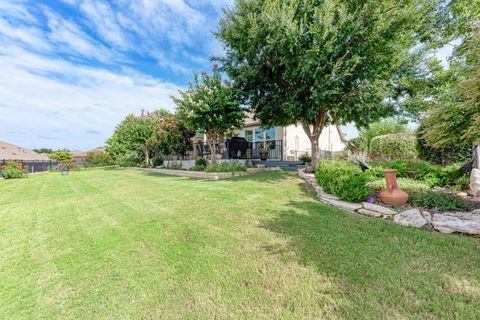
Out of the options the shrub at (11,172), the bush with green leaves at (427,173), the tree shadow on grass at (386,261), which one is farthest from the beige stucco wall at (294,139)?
the shrub at (11,172)

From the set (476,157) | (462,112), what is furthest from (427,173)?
(462,112)

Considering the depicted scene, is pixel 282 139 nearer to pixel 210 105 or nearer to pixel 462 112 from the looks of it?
pixel 210 105

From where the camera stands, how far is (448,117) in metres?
4.00

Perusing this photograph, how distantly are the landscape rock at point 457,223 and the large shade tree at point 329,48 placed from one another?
15.1ft

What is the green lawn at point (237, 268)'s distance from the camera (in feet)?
6.93

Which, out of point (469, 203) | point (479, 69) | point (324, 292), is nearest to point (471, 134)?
point (479, 69)

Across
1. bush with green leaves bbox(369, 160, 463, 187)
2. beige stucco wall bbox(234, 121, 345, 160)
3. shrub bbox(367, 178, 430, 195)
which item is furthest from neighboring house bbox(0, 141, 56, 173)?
bush with green leaves bbox(369, 160, 463, 187)

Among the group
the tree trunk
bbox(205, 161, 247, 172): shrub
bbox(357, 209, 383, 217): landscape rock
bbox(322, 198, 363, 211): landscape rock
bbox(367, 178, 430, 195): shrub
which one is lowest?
bbox(357, 209, 383, 217): landscape rock

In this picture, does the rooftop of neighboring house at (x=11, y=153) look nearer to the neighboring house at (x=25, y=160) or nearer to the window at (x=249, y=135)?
the neighboring house at (x=25, y=160)

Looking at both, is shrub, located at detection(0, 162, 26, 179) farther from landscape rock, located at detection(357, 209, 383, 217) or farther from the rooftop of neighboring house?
landscape rock, located at detection(357, 209, 383, 217)

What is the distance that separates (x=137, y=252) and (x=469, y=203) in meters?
6.59

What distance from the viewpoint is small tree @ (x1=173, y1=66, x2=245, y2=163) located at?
34.7 feet

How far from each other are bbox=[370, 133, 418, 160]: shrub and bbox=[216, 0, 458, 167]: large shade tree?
480cm

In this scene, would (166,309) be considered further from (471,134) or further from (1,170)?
(1,170)
